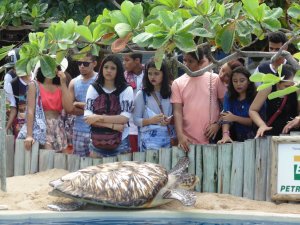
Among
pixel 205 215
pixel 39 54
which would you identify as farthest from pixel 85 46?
pixel 205 215

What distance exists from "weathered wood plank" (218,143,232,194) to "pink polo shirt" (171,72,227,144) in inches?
18.5

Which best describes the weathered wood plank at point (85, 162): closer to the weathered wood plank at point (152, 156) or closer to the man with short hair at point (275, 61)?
the weathered wood plank at point (152, 156)

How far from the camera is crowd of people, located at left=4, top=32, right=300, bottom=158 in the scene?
9609 mm

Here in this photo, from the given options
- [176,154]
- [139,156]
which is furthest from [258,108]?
[139,156]

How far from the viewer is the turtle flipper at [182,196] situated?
892 centimetres

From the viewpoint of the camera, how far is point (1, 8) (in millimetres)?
12508

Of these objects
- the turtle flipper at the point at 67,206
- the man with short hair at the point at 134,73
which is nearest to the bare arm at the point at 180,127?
the man with short hair at the point at 134,73

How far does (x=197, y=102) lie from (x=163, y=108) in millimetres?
387

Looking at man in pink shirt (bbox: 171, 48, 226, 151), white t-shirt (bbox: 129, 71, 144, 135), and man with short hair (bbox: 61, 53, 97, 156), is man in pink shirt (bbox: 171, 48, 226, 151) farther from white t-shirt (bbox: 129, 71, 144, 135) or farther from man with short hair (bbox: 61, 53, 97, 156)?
man with short hair (bbox: 61, 53, 97, 156)

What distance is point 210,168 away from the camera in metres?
9.53

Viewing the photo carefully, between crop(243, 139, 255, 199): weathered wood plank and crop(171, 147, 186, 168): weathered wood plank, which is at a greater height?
crop(171, 147, 186, 168): weathered wood plank

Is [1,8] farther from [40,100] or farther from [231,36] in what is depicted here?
[231,36]

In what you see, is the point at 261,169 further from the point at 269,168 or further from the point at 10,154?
the point at 10,154

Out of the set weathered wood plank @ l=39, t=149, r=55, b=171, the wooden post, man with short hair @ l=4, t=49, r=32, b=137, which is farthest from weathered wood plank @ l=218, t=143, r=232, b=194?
man with short hair @ l=4, t=49, r=32, b=137
